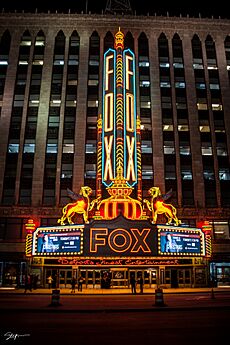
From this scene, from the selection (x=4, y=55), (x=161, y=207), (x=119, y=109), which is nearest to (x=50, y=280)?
(x=161, y=207)

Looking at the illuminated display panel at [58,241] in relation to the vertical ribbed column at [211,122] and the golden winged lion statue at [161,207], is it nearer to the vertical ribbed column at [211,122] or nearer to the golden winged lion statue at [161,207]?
the golden winged lion statue at [161,207]

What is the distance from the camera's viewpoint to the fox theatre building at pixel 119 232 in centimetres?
3047

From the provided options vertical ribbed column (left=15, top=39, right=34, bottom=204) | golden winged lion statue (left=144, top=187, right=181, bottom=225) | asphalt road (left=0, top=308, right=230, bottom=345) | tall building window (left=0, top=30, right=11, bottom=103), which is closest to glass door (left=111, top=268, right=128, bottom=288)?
golden winged lion statue (left=144, top=187, right=181, bottom=225)

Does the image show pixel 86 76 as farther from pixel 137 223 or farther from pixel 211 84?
pixel 137 223

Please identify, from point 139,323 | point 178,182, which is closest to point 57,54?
point 178,182

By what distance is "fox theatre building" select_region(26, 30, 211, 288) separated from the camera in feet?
100.0

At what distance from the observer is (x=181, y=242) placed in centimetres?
3222

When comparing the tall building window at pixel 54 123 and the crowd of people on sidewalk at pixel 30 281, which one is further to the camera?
the tall building window at pixel 54 123

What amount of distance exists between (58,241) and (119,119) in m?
15.7

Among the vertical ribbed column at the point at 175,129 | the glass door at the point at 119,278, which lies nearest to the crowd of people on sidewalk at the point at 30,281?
the glass door at the point at 119,278

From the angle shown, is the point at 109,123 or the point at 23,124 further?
the point at 23,124

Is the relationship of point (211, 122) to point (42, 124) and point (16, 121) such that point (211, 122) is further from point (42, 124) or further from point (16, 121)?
point (16, 121)

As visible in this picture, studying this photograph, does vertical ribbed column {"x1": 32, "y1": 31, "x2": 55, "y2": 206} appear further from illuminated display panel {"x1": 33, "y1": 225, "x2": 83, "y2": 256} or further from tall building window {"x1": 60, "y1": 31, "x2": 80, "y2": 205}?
illuminated display panel {"x1": 33, "y1": 225, "x2": 83, "y2": 256}

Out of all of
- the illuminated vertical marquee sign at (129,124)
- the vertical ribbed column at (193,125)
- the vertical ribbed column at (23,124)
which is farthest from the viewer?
the vertical ribbed column at (193,125)
